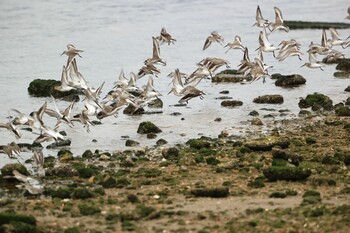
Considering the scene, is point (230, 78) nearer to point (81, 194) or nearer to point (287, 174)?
point (287, 174)

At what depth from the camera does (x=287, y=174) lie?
20641 millimetres

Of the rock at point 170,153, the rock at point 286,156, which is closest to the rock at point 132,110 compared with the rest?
the rock at point 170,153

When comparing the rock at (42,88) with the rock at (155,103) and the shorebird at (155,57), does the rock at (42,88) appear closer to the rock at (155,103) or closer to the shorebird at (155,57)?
the shorebird at (155,57)

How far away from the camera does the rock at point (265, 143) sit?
2400cm

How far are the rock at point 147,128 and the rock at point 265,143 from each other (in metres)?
4.09

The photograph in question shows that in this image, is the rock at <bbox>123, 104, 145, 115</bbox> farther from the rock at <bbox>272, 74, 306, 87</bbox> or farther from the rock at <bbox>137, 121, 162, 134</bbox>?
the rock at <bbox>272, 74, 306, 87</bbox>

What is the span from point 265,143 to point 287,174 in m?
3.49

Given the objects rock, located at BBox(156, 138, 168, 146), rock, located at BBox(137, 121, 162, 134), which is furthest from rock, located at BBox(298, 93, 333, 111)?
rock, located at BBox(156, 138, 168, 146)

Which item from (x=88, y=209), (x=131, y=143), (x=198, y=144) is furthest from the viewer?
(x=131, y=143)

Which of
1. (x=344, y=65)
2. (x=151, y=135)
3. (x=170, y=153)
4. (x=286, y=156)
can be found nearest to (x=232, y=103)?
(x=151, y=135)

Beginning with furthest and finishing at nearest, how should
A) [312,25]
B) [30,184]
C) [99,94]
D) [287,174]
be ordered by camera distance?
[312,25]
[99,94]
[287,174]
[30,184]

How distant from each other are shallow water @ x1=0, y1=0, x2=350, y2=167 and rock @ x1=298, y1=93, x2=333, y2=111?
0.35 metres

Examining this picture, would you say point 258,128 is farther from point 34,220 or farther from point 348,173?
point 34,220

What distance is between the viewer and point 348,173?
69.7ft
